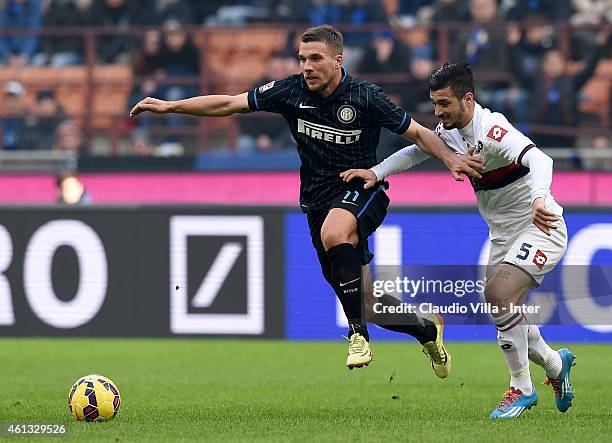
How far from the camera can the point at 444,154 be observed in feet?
24.4

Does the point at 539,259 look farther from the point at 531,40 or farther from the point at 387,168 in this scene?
the point at 531,40

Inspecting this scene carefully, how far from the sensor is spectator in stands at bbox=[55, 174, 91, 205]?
46.5ft

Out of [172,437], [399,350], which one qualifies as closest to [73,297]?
[399,350]

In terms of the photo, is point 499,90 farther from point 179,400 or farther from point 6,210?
point 179,400

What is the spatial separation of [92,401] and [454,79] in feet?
9.55

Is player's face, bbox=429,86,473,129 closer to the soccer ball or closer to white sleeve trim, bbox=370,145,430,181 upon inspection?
white sleeve trim, bbox=370,145,430,181

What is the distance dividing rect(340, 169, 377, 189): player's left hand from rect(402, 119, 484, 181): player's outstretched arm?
35 centimetres

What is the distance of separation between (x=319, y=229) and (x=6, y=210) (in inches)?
253

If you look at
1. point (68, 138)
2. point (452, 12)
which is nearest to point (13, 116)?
point (68, 138)

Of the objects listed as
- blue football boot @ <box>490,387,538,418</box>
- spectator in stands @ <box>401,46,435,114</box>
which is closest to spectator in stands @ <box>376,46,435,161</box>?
spectator in stands @ <box>401,46,435,114</box>

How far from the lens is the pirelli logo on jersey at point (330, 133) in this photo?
7.64 metres

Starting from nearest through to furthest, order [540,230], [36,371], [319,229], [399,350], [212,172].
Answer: [540,230] < [319,229] < [36,371] < [399,350] < [212,172]

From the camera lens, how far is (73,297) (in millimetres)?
13102

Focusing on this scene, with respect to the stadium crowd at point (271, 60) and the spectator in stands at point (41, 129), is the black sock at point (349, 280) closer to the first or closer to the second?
the stadium crowd at point (271, 60)
